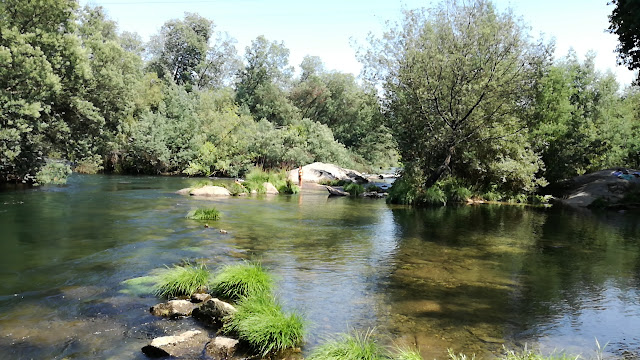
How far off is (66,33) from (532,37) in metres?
24.8

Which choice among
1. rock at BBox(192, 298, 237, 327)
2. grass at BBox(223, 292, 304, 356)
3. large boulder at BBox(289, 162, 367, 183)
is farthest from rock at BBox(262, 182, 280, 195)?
grass at BBox(223, 292, 304, 356)

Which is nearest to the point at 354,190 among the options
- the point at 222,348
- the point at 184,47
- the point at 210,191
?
the point at 210,191

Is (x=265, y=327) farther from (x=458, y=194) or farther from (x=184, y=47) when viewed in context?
(x=184, y=47)

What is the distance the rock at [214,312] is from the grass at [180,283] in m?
1.14

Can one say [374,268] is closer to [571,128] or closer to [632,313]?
[632,313]

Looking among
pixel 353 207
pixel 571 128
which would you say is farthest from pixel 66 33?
pixel 571 128

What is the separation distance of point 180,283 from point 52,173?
2263 cm

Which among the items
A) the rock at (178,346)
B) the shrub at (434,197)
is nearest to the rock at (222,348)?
the rock at (178,346)

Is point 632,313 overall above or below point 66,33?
below

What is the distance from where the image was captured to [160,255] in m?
10.5

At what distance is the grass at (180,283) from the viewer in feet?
24.9

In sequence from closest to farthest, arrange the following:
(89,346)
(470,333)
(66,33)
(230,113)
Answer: (89,346), (470,333), (66,33), (230,113)

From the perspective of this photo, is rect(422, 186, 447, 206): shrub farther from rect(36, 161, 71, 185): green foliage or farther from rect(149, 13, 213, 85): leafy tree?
rect(149, 13, 213, 85): leafy tree

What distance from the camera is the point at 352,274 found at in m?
9.23
